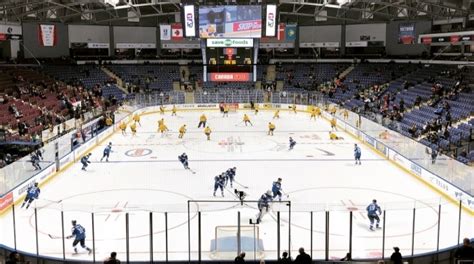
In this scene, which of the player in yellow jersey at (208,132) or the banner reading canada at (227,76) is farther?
the banner reading canada at (227,76)

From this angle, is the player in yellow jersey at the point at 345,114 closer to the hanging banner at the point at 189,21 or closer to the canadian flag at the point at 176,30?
the hanging banner at the point at 189,21

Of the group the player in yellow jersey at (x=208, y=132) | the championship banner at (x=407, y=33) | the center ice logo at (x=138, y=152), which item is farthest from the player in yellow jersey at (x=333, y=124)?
the championship banner at (x=407, y=33)

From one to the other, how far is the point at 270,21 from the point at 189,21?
5.14 meters

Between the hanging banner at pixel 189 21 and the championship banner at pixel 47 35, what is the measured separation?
10060mm

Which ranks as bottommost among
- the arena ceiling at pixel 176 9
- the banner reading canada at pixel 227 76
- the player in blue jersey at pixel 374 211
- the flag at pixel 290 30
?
the player in blue jersey at pixel 374 211

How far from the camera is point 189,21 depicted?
34.1m

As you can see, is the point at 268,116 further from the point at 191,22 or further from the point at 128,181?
the point at 128,181

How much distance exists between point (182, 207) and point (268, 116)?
2663 centimetres

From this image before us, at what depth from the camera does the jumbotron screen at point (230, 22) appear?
3347 centimetres

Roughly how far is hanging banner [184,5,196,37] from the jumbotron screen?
1.54 ft

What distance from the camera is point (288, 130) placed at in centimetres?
3066

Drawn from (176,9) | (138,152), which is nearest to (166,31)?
(176,9)

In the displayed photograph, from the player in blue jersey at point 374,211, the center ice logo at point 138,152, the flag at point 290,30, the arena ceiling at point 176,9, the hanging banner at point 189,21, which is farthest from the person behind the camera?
the flag at point 290,30

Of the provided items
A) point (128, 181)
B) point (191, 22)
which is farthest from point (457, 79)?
point (128, 181)
